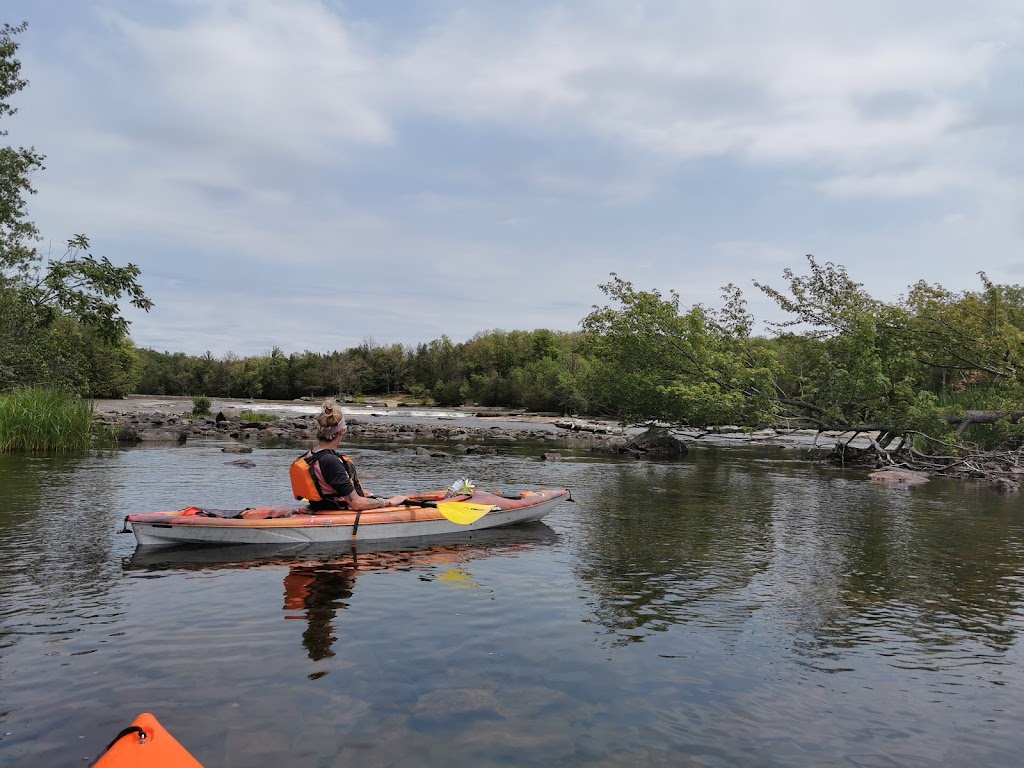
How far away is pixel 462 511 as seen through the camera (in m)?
10.7

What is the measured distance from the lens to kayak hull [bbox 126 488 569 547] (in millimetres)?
8945

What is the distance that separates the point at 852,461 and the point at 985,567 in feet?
54.4

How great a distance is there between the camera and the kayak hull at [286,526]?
29.3ft

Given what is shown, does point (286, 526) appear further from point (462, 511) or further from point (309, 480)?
point (462, 511)

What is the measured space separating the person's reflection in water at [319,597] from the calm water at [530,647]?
44mm

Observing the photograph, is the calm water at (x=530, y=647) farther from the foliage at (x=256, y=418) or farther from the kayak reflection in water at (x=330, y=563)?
the foliage at (x=256, y=418)

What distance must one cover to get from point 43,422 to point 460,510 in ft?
49.2

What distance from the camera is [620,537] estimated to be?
1085 centimetres

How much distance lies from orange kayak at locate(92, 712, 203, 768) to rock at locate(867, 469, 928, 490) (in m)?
19.2

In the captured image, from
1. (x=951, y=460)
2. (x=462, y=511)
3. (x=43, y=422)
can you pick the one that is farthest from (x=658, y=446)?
(x=43, y=422)

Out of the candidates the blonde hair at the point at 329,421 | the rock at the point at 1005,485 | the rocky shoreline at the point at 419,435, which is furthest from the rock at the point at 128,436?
the rock at the point at 1005,485

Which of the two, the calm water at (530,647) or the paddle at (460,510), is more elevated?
the paddle at (460,510)

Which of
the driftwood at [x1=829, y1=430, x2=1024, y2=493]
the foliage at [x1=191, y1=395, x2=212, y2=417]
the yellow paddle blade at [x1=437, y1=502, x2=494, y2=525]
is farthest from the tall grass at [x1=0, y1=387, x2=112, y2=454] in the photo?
the driftwood at [x1=829, y1=430, x2=1024, y2=493]

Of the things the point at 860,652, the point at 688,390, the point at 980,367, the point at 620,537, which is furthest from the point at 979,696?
the point at 980,367
